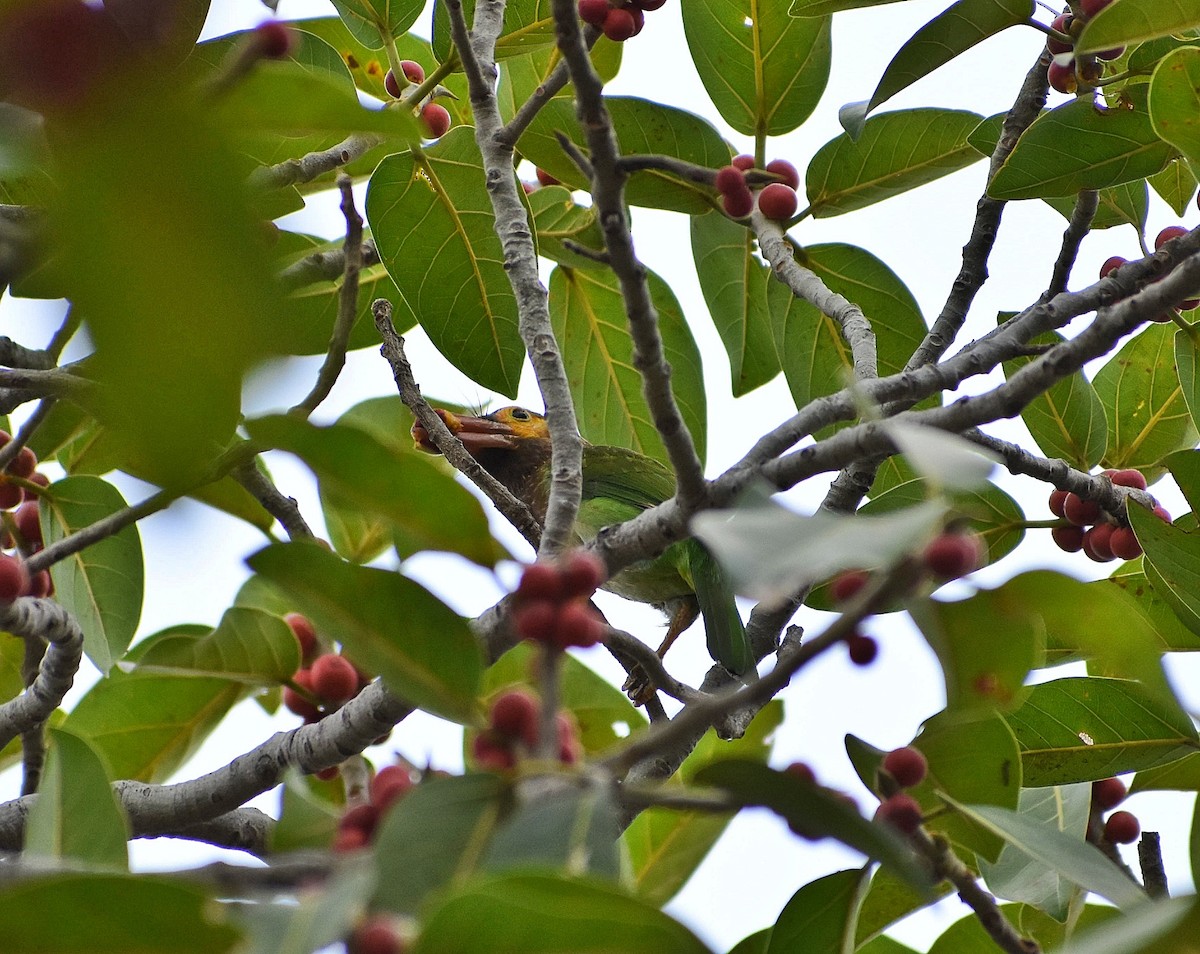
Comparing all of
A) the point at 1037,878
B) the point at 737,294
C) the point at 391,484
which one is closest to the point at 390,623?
the point at 391,484

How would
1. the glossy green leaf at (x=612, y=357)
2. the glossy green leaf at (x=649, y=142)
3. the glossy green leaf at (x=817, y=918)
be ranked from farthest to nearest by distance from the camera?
1. the glossy green leaf at (x=612, y=357)
2. the glossy green leaf at (x=649, y=142)
3. the glossy green leaf at (x=817, y=918)

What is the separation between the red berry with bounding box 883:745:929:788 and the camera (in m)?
1.33

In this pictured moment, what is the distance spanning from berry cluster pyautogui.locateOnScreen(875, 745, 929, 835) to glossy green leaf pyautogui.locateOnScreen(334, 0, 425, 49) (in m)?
2.00

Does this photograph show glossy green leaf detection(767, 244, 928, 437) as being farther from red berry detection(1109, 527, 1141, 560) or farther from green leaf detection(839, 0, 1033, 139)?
red berry detection(1109, 527, 1141, 560)

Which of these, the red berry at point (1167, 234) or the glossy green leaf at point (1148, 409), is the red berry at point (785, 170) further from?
the glossy green leaf at point (1148, 409)

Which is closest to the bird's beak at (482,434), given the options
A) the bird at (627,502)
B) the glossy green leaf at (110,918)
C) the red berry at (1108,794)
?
the bird at (627,502)

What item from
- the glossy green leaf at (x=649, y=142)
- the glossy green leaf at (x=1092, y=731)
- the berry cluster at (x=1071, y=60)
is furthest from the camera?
the glossy green leaf at (x=649, y=142)

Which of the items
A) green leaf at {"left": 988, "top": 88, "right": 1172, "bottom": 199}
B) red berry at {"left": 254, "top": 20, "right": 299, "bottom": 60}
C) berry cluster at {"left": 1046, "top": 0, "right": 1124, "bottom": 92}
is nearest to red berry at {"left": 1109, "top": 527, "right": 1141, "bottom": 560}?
green leaf at {"left": 988, "top": 88, "right": 1172, "bottom": 199}

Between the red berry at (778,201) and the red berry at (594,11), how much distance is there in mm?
435

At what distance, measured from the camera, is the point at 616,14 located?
2170 millimetres

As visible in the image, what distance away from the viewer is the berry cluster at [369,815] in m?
1.07

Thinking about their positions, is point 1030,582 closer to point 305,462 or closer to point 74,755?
point 305,462

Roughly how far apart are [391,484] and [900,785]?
66 cm

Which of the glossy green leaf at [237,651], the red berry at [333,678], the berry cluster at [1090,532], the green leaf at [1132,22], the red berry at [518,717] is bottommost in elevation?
the red berry at [518,717]
